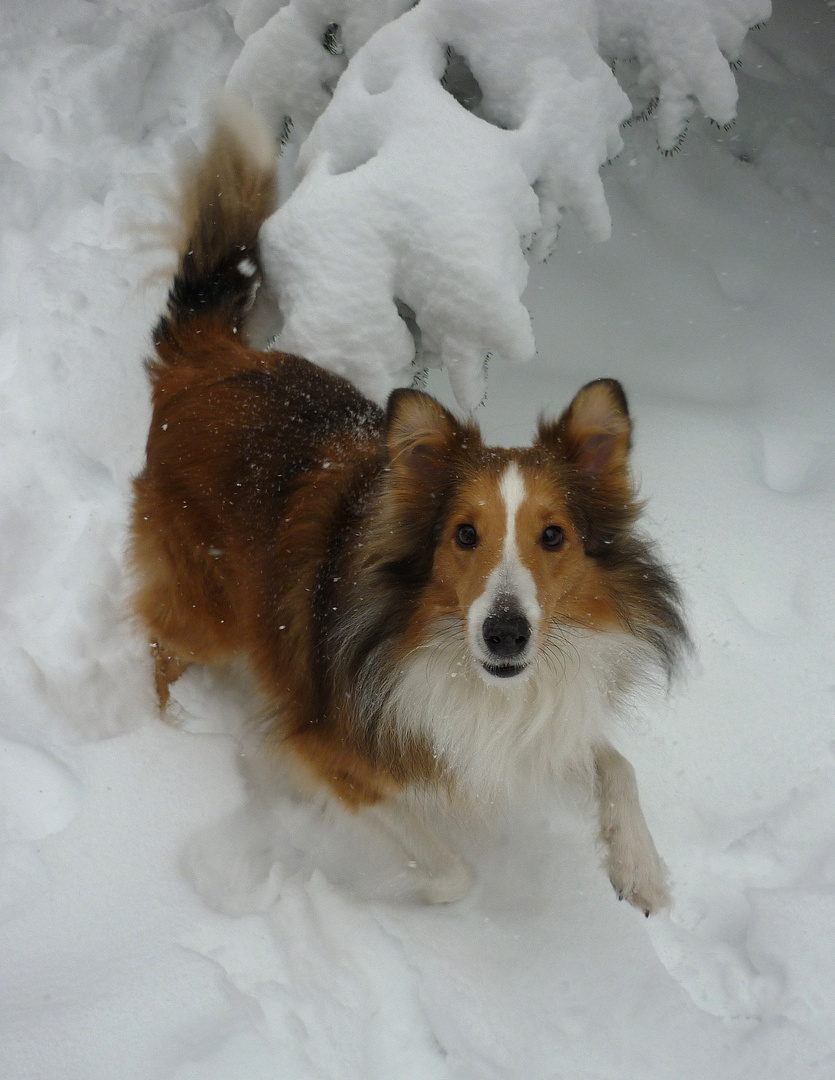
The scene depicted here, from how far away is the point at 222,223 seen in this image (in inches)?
139

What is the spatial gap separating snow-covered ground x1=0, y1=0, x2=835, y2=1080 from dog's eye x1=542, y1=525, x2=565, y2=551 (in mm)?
1173

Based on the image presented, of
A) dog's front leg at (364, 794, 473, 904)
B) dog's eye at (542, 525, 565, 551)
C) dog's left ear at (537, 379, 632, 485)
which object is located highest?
dog's left ear at (537, 379, 632, 485)

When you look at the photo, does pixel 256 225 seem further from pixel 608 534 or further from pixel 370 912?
pixel 370 912

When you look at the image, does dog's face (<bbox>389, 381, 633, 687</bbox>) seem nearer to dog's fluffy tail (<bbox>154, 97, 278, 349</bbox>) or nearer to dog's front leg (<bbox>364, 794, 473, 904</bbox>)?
dog's front leg (<bbox>364, 794, 473, 904</bbox>)

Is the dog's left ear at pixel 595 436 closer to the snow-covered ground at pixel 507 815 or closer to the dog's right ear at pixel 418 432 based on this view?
the dog's right ear at pixel 418 432

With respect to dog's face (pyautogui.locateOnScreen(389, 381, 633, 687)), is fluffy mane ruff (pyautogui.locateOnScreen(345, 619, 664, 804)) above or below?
below

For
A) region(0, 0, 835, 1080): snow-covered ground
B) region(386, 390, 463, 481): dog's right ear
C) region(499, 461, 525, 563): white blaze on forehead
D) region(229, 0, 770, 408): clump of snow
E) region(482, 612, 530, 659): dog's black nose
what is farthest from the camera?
region(229, 0, 770, 408): clump of snow

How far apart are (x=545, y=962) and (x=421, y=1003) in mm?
476

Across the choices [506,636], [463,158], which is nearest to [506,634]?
[506,636]

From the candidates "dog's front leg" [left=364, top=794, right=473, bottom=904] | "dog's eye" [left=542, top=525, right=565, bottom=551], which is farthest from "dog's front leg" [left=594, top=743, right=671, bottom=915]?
"dog's eye" [left=542, top=525, right=565, bottom=551]

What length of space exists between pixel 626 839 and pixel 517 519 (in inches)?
44.0

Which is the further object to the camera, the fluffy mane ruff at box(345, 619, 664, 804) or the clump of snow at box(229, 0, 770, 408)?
the clump of snow at box(229, 0, 770, 408)

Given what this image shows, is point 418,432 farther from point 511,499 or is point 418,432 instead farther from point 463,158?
point 463,158

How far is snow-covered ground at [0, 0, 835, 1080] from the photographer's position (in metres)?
2.44
